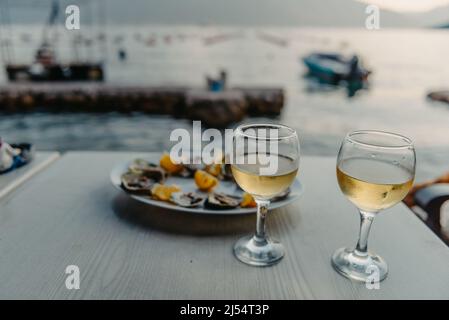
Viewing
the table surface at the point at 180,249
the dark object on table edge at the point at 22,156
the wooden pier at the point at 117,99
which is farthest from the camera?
the wooden pier at the point at 117,99

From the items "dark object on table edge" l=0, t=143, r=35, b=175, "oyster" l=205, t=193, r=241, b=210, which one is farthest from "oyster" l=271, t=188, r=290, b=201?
"dark object on table edge" l=0, t=143, r=35, b=175

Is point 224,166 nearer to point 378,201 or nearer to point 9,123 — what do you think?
point 378,201

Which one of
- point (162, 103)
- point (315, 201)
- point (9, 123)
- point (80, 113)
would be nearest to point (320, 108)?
point (162, 103)

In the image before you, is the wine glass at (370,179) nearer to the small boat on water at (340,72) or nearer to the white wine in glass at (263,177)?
the white wine in glass at (263,177)

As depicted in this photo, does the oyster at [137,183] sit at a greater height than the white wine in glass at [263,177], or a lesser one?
lesser

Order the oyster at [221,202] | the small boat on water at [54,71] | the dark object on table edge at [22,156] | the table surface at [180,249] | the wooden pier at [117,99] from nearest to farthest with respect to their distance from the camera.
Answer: the table surface at [180,249]
the oyster at [221,202]
the dark object on table edge at [22,156]
the wooden pier at [117,99]
the small boat on water at [54,71]

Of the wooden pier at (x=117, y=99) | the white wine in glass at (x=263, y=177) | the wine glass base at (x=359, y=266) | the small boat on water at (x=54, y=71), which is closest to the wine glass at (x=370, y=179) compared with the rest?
the wine glass base at (x=359, y=266)

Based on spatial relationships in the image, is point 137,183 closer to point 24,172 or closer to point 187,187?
point 187,187
